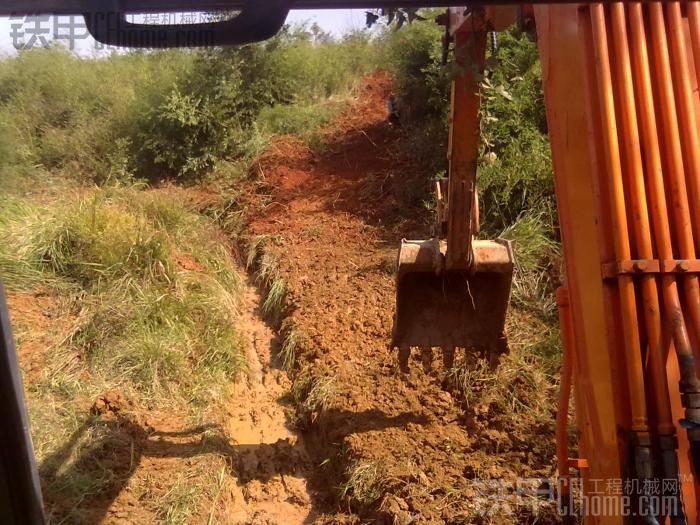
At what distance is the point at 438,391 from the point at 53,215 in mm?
3760

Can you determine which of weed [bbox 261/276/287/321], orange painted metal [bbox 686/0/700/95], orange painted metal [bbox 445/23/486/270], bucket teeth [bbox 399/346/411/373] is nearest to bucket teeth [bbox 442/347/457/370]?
bucket teeth [bbox 399/346/411/373]

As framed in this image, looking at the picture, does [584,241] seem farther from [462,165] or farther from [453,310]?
[453,310]

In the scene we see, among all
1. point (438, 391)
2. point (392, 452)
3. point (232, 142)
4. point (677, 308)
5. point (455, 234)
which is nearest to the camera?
point (677, 308)

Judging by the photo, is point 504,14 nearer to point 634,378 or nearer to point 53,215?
point 634,378

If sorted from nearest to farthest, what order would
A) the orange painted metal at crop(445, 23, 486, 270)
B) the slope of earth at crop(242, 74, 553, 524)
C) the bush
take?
1. the orange painted metal at crop(445, 23, 486, 270)
2. the slope of earth at crop(242, 74, 553, 524)
3. the bush

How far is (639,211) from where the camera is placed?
1.65 m

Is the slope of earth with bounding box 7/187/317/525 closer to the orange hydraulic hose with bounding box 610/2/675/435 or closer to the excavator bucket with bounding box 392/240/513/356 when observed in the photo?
the excavator bucket with bounding box 392/240/513/356

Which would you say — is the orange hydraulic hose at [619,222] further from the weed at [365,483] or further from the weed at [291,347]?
the weed at [291,347]

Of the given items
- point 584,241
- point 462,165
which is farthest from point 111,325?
point 584,241

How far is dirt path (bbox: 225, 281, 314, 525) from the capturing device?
3.94 m

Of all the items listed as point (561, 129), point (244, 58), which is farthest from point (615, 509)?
point (244, 58)

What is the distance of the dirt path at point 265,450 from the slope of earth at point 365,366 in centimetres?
12

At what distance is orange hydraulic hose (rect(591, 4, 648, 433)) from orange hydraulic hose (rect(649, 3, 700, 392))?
4.0 inches

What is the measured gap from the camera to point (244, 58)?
28.5ft
